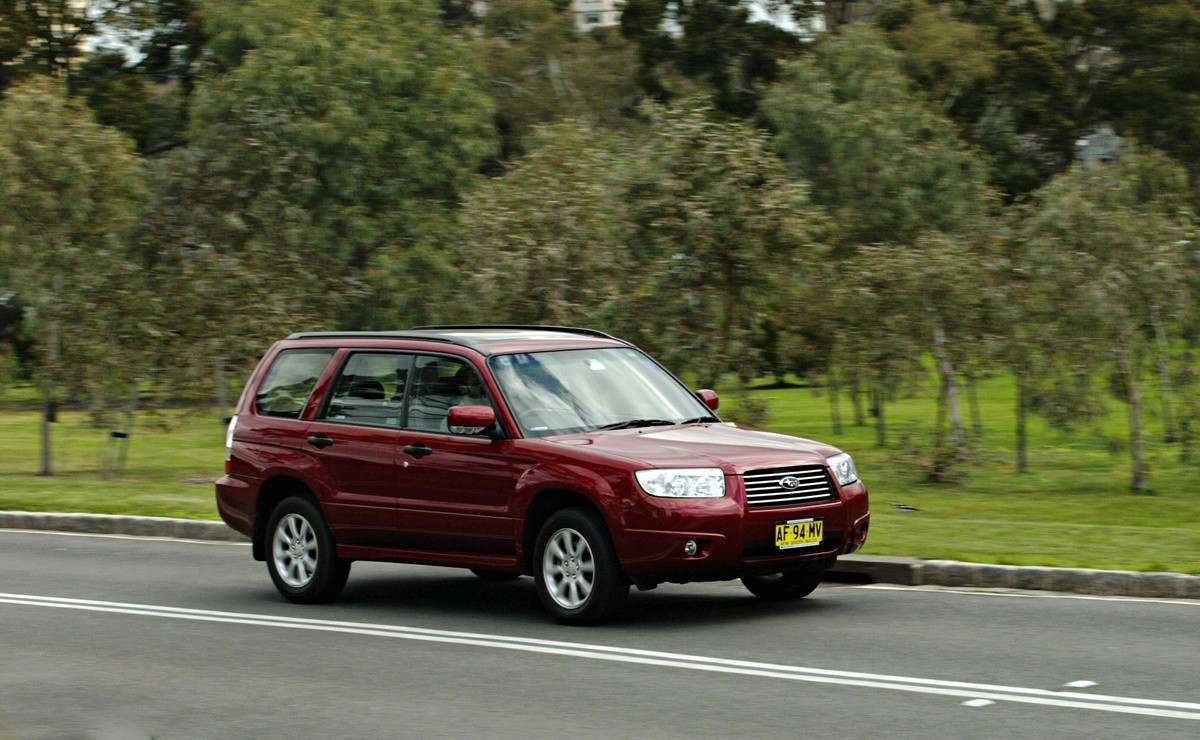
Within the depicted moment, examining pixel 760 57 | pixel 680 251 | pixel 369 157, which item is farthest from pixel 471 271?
pixel 760 57

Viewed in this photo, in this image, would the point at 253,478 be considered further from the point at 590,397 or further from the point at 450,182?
the point at 450,182

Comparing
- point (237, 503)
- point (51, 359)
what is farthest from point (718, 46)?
point (237, 503)

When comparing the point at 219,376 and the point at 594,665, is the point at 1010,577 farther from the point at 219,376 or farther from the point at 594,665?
the point at 219,376

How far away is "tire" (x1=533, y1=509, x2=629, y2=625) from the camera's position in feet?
32.6

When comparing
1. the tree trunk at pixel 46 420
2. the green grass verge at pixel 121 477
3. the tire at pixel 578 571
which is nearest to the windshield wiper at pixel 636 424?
the tire at pixel 578 571

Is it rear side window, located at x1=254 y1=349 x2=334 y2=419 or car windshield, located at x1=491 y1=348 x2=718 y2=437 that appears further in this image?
rear side window, located at x1=254 y1=349 x2=334 y2=419

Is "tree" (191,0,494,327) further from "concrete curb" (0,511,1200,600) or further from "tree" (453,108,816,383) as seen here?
"concrete curb" (0,511,1200,600)

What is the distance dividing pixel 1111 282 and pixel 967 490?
11.3 feet

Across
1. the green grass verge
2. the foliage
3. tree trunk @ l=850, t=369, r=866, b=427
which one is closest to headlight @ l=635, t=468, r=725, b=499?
the green grass verge

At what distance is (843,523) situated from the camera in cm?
1037

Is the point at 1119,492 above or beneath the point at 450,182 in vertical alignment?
beneath

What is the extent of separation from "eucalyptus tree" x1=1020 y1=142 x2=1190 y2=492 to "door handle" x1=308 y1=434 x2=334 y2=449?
13.8 meters

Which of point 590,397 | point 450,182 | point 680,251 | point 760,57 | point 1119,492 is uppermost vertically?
point 760,57

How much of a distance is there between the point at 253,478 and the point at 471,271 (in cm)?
1226
